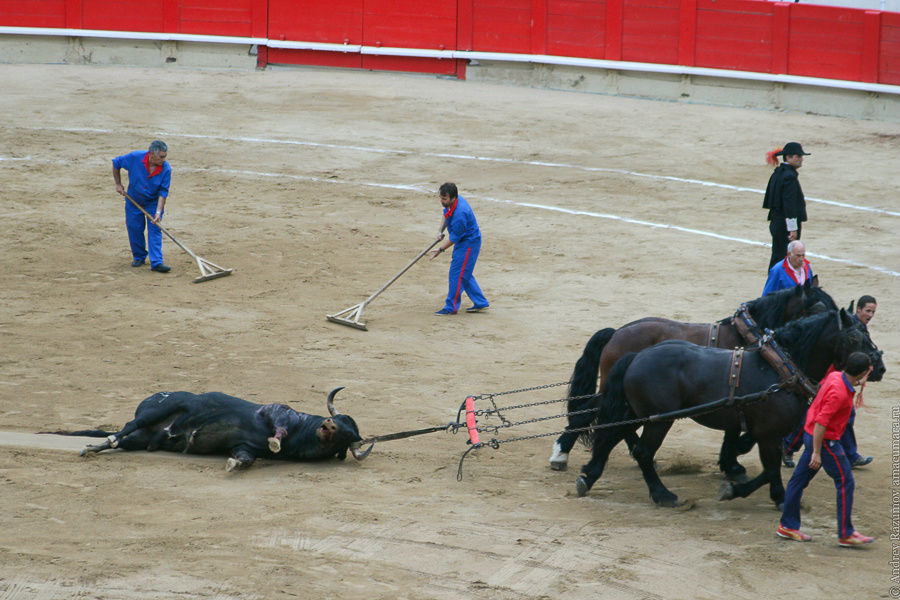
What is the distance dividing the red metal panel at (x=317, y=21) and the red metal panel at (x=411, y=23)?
294 millimetres

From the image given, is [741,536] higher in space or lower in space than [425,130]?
lower

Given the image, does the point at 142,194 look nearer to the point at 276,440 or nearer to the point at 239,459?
the point at 239,459

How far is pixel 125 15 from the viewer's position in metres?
23.3

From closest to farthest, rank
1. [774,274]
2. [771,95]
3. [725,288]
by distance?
[774,274], [725,288], [771,95]

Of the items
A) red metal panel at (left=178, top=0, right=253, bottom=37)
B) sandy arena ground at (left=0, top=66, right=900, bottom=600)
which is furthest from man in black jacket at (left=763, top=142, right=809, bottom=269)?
red metal panel at (left=178, top=0, right=253, bottom=37)

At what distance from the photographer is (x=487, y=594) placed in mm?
5770

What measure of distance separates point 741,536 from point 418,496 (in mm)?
2106

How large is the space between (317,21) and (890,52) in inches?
462

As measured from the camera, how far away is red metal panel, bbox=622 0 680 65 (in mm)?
21844

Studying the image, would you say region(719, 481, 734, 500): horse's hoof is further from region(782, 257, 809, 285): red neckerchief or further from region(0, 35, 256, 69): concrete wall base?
region(0, 35, 256, 69): concrete wall base

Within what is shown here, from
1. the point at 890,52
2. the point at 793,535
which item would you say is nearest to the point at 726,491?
the point at 793,535

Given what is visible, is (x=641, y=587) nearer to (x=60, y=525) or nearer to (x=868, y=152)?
(x=60, y=525)

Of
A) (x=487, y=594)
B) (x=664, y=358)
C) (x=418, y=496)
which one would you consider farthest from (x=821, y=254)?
(x=487, y=594)

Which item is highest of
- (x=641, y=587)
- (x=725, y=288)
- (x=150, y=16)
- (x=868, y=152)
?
(x=150, y=16)
